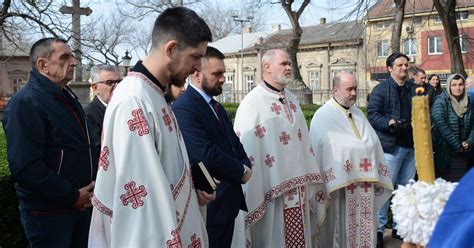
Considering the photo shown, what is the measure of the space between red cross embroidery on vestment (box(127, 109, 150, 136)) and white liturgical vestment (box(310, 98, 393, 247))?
3.24 metres

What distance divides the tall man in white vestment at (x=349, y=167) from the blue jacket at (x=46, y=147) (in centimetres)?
260

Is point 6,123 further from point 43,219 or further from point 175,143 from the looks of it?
point 175,143

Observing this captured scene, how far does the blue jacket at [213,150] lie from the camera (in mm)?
3926

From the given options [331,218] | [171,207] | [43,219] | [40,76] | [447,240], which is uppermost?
[40,76]

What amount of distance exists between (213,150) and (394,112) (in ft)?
10.9

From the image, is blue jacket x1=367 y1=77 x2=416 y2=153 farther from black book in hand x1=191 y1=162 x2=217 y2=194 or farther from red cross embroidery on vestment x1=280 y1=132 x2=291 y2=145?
black book in hand x1=191 y1=162 x2=217 y2=194

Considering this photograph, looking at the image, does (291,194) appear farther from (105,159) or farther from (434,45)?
(434,45)

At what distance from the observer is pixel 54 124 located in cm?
366

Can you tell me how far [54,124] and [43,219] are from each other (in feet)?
2.04

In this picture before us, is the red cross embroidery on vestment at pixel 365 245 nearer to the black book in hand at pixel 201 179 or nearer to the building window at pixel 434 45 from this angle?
the black book in hand at pixel 201 179

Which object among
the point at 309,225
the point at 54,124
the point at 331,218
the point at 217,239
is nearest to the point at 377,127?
the point at 331,218

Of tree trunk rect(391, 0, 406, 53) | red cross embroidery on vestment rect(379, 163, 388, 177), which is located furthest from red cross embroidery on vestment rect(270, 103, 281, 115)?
tree trunk rect(391, 0, 406, 53)

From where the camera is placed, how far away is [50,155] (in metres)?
3.64

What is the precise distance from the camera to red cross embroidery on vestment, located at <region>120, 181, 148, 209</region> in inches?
102
